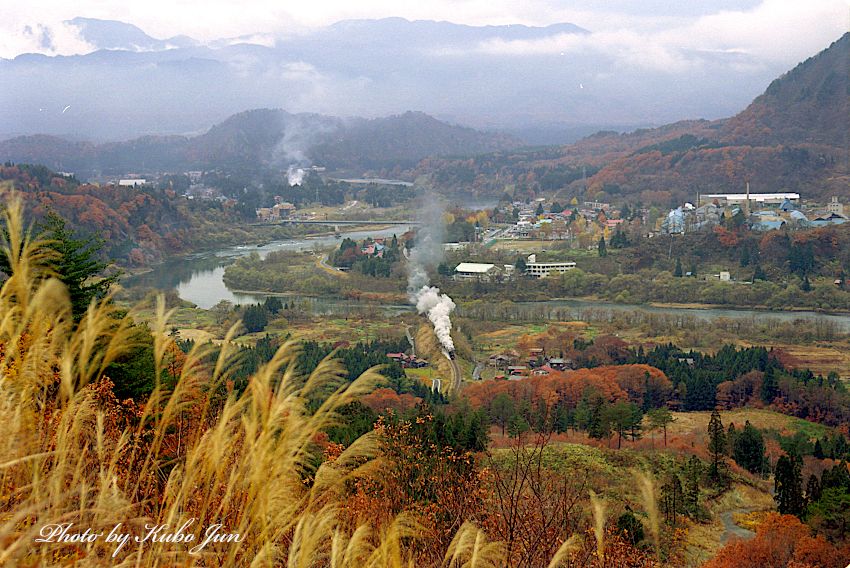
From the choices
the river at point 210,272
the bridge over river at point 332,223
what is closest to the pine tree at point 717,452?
the river at point 210,272

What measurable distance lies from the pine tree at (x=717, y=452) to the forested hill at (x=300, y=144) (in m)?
32.9

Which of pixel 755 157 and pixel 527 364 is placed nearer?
pixel 527 364

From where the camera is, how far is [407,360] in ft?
32.5

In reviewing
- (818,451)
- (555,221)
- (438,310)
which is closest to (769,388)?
(818,451)

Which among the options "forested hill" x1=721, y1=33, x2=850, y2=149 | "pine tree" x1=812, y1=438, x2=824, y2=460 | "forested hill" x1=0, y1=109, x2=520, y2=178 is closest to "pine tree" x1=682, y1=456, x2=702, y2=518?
"pine tree" x1=812, y1=438, x2=824, y2=460

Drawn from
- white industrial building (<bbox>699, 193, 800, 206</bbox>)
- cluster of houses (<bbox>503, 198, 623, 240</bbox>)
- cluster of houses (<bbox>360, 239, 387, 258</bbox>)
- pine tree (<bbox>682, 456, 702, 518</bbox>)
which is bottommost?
cluster of houses (<bbox>360, 239, 387, 258</bbox>)

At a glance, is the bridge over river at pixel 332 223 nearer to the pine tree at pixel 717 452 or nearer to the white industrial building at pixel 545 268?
the white industrial building at pixel 545 268

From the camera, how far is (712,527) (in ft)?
15.2

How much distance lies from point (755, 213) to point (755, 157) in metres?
5.86

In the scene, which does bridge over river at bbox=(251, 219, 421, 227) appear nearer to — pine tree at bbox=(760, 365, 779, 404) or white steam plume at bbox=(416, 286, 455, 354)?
white steam plume at bbox=(416, 286, 455, 354)

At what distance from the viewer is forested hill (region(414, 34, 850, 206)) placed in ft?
75.8

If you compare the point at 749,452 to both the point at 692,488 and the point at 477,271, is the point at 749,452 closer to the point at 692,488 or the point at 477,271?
the point at 692,488

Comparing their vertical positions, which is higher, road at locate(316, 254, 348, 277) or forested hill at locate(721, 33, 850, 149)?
forested hill at locate(721, 33, 850, 149)

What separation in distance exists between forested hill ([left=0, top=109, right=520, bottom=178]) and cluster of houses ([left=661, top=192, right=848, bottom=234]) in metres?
20.3
